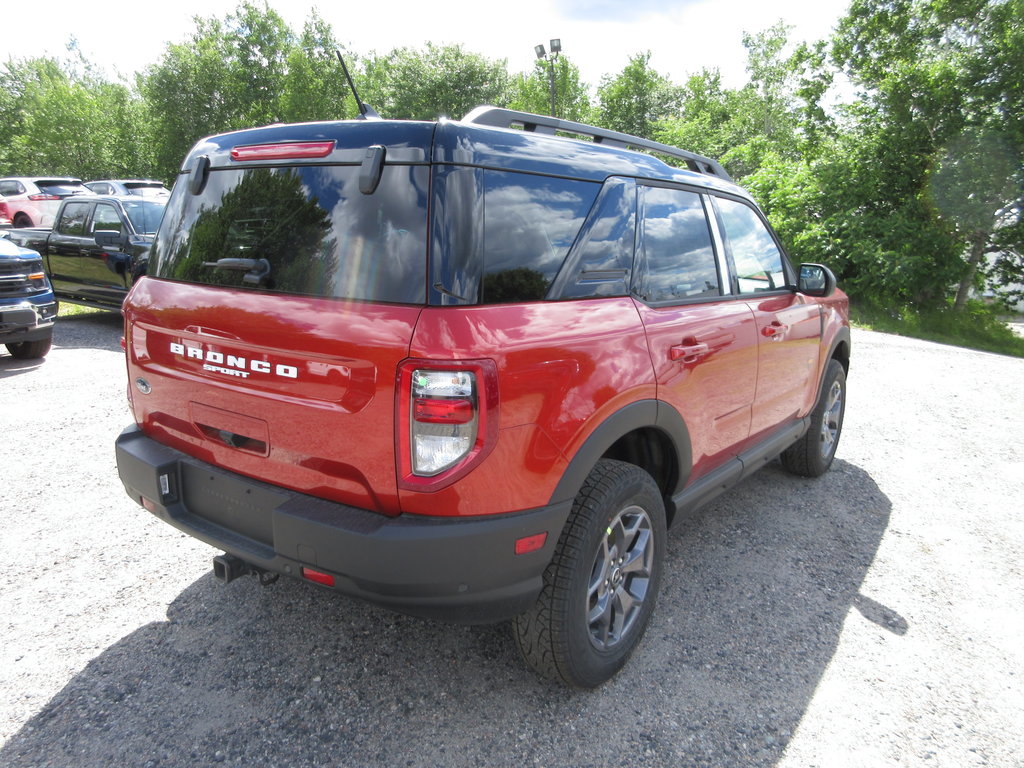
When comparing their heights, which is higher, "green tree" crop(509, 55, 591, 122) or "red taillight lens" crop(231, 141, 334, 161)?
"green tree" crop(509, 55, 591, 122)

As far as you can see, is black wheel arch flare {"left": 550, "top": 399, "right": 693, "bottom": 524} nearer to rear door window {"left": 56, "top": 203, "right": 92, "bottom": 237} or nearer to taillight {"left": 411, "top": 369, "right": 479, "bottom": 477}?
taillight {"left": 411, "top": 369, "right": 479, "bottom": 477}

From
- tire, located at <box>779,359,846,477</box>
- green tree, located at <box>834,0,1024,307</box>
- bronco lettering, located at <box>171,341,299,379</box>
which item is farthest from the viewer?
green tree, located at <box>834,0,1024,307</box>

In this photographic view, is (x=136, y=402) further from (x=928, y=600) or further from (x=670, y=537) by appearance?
(x=928, y=600)

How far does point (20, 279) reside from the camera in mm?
6812

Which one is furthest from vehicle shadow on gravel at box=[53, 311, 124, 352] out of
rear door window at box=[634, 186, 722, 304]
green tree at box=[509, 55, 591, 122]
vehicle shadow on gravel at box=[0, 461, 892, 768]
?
green tree at box=[509, 55, 591, 122]

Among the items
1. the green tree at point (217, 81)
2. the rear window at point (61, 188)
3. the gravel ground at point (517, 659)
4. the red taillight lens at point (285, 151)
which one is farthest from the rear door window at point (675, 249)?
the green tree at point (217, 81)

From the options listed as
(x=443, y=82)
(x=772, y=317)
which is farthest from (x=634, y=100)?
(x=772, y=317)

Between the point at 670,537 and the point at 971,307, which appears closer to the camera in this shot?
the point at 670,537

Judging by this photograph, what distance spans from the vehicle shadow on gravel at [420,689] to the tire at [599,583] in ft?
0.65

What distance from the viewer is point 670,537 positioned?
3719 millimetres

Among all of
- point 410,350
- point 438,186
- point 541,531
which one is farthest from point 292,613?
point 438,186

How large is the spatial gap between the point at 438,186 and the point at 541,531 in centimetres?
109

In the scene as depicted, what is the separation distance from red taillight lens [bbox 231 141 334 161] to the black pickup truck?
7.13m

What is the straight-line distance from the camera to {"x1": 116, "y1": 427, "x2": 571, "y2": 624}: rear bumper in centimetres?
186
